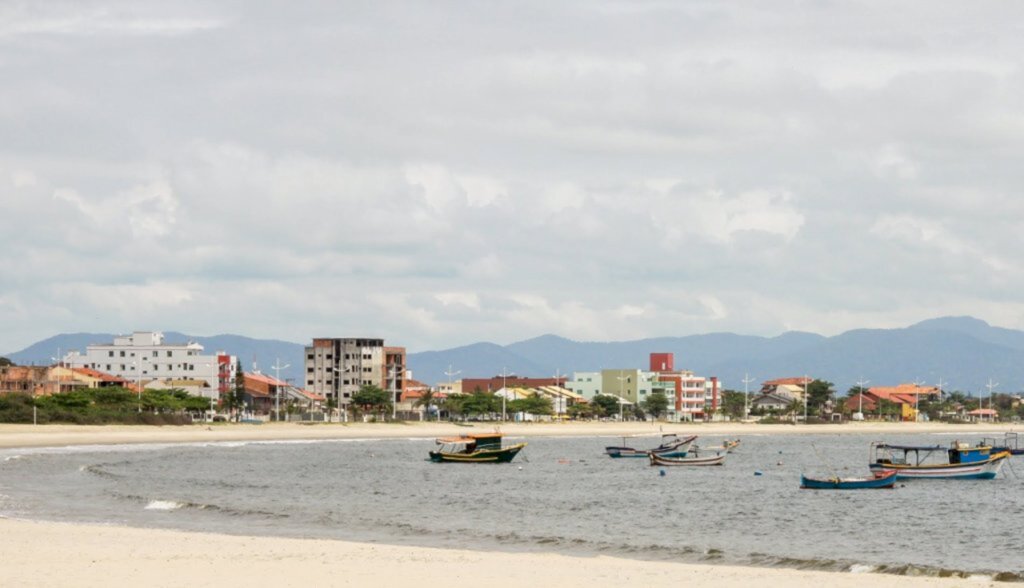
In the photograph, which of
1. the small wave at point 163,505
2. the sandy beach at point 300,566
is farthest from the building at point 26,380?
the sandy beach at point 300,566

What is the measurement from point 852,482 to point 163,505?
40.9 metres

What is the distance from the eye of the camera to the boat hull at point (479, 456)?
109 metres

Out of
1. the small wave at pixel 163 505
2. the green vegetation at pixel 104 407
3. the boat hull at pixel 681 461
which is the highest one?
the green vegetation at pixel 104 407

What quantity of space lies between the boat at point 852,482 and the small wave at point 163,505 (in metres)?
39.3

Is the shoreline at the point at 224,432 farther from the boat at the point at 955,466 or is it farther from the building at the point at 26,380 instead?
the boat at the point at 955,466

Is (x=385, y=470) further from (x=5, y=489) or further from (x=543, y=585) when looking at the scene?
(x=543, y=585)

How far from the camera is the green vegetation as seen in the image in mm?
145625

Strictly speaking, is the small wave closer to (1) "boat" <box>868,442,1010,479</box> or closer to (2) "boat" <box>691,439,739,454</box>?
(1) "boat" <box>868,442,1010,479</box>

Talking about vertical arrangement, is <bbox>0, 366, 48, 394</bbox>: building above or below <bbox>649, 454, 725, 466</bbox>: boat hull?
above

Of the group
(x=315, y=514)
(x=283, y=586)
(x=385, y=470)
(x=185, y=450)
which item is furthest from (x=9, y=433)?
(x=283, y=586)

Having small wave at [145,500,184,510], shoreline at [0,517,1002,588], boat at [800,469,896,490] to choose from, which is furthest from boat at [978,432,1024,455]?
shoreline at [0,517,1002,588]

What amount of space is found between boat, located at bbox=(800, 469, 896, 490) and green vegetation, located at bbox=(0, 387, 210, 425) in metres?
94.5

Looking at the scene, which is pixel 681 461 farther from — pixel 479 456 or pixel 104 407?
pixel 104 407

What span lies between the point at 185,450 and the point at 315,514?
220 ft
